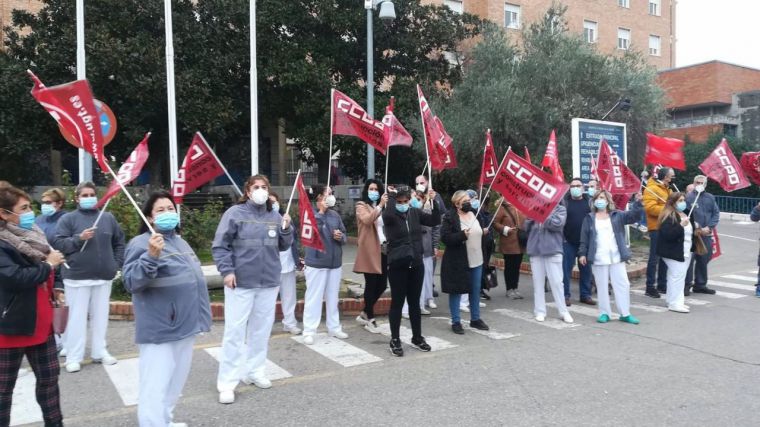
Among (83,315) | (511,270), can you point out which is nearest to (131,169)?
(83,315)

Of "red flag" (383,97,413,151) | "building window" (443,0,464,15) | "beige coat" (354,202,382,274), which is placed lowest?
"beige coat" (354,202,382,274)

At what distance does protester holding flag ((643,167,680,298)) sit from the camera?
32.6ft

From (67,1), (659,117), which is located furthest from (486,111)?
(67,1)

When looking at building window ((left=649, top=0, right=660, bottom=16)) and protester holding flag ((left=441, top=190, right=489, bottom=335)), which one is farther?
building window ((left=649, top=0, right=660, bottom=16))

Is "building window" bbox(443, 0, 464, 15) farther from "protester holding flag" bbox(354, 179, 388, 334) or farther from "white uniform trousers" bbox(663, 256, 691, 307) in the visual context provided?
"protester holding flag" bbox(354, 179, 388, 334)

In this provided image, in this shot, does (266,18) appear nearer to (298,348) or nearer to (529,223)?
(529,223)

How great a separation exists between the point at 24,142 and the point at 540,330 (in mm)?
17737

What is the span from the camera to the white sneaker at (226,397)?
4824mm

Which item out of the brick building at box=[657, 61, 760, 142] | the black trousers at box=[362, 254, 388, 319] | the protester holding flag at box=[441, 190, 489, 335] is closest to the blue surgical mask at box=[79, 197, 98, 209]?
the black trousers at box=[362, 254, 388, 319]

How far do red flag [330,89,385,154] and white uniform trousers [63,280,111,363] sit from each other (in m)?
3.78

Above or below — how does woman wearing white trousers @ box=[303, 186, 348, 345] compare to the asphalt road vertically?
above

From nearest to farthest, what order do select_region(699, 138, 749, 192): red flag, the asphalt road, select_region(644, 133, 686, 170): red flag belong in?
the asphalt road
select_region(699, 138, 749, 192): red flag
select_region(644, 133, 686, 170): red flag

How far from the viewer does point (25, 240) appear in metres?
3.87

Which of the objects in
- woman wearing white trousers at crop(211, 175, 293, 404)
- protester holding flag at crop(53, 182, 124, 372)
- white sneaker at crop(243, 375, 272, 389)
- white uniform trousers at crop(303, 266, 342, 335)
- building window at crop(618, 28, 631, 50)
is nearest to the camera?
woman wearing white trousers at crop(211, 175, 293, 404)
